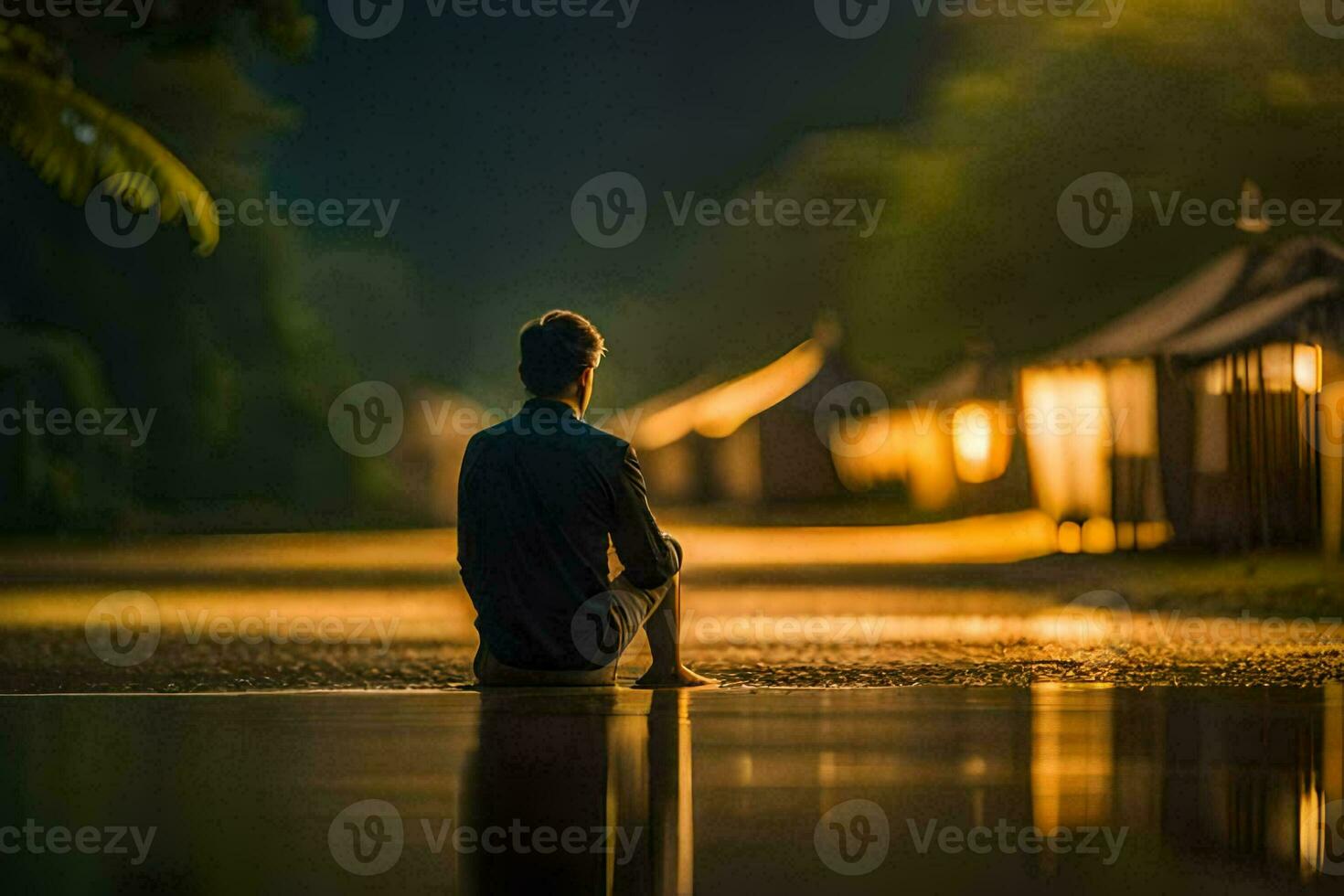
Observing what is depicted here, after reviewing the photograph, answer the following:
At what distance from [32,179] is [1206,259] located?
10020 mm

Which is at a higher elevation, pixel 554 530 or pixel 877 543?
pixel 877 543

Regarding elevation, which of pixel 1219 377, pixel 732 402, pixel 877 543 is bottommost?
pixel 877 543

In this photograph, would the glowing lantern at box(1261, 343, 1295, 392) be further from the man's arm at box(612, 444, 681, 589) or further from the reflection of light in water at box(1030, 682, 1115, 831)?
the man's arm at box(612, 444, 681, 589)

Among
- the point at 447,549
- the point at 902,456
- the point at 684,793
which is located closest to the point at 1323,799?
the point at 684,793

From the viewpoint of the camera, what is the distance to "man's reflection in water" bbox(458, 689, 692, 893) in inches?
87.8

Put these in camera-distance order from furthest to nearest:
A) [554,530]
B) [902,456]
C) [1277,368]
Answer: [902,456], [1277,368], [554,530]

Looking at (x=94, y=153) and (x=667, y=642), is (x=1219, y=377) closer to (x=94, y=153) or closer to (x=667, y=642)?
(x=94, y=153)

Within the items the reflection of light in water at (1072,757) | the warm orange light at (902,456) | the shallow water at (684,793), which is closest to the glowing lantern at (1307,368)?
the warm orange light at (902,456)

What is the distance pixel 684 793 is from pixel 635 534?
119 cm

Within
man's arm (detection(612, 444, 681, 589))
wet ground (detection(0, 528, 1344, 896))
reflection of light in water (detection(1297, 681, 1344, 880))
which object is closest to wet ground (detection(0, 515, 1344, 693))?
wet ground (detection(0, 528, 1344, 896))

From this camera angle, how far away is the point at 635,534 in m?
4.02

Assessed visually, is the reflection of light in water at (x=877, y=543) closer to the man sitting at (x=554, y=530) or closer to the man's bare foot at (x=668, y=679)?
the man's bare foot at (x=668, y=679)

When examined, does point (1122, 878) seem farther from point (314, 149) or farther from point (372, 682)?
point (314, 149)

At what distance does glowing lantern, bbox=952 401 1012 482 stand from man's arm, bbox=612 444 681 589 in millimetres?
11597
